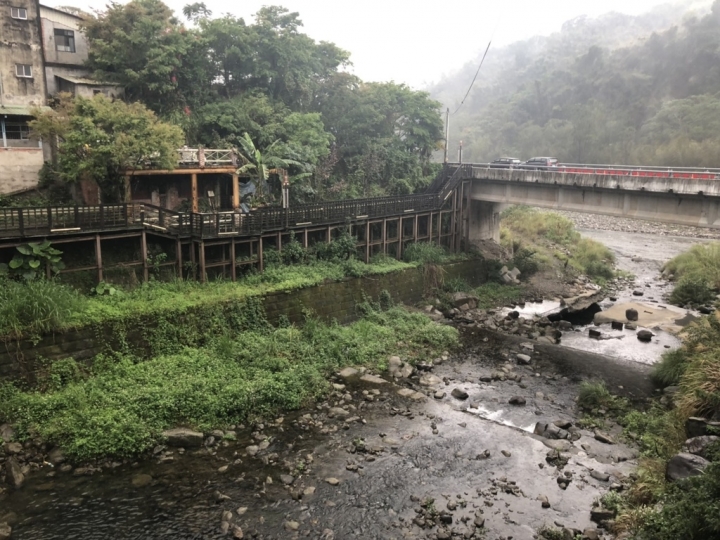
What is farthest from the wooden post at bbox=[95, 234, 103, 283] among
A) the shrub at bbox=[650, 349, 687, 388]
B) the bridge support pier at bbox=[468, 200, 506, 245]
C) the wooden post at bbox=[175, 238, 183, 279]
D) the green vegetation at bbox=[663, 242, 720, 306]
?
the green vegetation at bbox=[663, 242, 720, 306]

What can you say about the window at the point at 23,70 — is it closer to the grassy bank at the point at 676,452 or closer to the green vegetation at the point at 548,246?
the green vegetation at the point at 548,246

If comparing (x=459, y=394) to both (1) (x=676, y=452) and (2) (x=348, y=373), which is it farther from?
(1) (x=676, y=452)

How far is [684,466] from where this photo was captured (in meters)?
13.0

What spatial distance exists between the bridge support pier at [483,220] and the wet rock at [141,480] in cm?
3061

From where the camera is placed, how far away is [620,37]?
140000 mm

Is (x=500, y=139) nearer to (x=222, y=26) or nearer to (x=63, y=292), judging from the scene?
(x=222, y=26)

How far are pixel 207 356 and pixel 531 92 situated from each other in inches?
3882

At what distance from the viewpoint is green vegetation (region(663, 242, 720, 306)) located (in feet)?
117

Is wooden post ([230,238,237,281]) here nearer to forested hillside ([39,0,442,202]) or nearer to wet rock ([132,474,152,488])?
forested hillside ([39,0,442,202])

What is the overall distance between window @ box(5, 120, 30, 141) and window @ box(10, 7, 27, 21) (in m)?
6.76

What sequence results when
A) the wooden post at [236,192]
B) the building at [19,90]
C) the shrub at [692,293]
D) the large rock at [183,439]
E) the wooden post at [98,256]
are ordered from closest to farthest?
1. the large rock at [183,439]
2. the wooden post at [98,256]
3. the building at [19,90]
4. the wooden post at [236,192]
5. the shrub at [692,293]

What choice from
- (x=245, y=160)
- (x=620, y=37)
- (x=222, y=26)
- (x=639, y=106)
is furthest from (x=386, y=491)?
(x=620, y=37)

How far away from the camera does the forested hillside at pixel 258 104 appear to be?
1236 inches

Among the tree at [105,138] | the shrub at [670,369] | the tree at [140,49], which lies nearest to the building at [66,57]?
the tree at [140,49]
